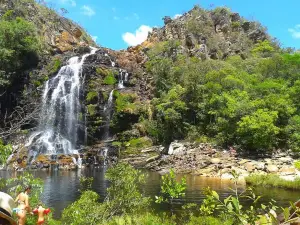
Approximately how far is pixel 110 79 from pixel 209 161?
21458 mm

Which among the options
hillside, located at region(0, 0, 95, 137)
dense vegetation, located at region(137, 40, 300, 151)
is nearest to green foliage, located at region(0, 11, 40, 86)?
hillside, located at region(0, 0, 95, 137)

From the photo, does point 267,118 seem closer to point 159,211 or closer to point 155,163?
point 155,163

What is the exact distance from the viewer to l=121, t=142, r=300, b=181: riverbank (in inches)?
1254

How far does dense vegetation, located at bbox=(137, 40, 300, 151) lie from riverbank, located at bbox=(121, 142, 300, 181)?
5.97ft

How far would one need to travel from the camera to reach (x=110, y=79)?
50812 millimetres

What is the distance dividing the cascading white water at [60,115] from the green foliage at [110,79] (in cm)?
366

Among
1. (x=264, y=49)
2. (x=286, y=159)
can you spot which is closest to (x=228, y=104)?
(x=286, y=159)

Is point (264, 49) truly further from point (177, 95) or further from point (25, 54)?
point (25, 54)

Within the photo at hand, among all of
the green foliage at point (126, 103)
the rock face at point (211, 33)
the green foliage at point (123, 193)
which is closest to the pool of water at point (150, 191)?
the green foliage at point (123, 193)

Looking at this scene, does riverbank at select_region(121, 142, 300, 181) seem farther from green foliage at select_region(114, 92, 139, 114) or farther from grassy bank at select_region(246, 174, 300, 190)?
green foliage at select_region(114, 92, 139, 114)

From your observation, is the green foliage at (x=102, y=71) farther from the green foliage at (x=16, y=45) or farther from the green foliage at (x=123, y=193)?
→ the green foliage at (x=123, y=193)

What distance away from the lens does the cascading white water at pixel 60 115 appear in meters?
Result: 41.9

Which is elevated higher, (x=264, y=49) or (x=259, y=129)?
(x=264, y=49)

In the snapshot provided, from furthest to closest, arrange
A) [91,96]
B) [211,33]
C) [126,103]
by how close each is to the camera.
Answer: [211,33]
[126,103]
[91,96]
